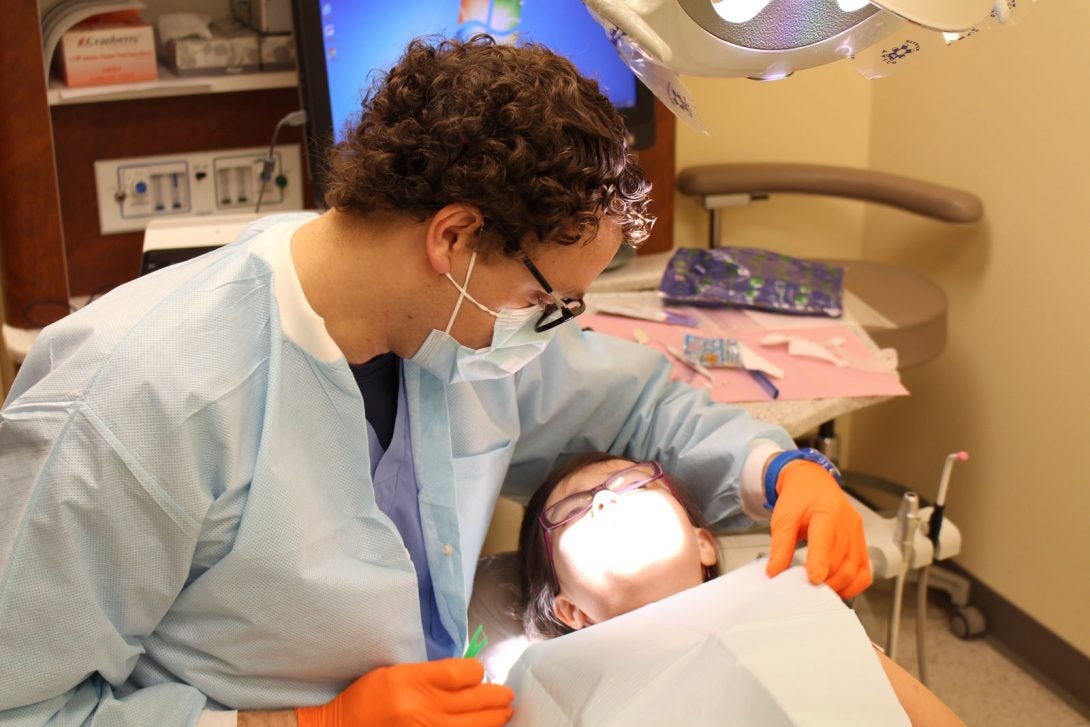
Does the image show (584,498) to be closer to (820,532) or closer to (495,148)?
(820,532)

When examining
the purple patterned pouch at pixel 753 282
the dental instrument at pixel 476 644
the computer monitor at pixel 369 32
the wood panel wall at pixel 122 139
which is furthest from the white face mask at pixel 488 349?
the wood panel wall at pixel 122 139

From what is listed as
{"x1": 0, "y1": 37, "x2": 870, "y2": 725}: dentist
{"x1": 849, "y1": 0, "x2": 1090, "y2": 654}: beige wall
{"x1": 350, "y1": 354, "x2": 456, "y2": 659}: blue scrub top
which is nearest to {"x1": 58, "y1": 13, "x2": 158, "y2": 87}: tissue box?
{"x1": 0, "y1": 37, "x2": 870, "y2": 725}: dentist

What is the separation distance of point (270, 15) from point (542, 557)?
3.96 feet

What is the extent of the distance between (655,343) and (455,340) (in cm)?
73

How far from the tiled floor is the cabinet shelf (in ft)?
5.30

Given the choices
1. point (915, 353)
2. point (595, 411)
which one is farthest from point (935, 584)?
point (595, 411)

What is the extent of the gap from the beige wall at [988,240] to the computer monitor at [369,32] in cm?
59

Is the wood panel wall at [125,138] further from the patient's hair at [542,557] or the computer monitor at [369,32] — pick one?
the patient's hair at [542,557]

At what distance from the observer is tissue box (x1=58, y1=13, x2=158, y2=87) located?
6.51ft

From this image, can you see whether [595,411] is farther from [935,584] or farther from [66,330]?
[935,584]

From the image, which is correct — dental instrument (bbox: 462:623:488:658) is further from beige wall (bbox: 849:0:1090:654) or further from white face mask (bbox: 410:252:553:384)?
beige wall (bbox: 849:0:1090:654)

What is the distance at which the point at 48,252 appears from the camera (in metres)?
1.87

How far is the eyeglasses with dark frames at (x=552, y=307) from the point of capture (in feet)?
3.97

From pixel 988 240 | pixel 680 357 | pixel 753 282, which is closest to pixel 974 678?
pixel 988 240
